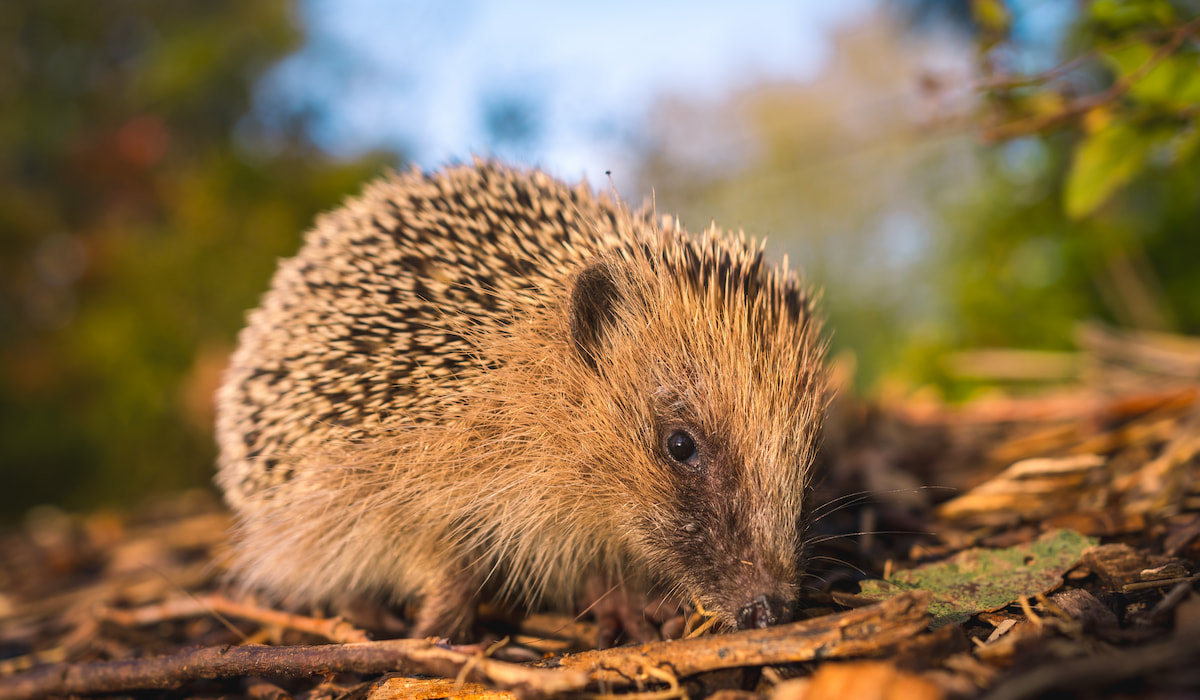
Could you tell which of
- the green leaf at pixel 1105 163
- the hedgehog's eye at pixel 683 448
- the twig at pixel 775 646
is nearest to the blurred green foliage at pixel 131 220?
the hedgehog's eye at pixel 683 448

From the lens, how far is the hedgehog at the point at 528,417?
9.06 ft

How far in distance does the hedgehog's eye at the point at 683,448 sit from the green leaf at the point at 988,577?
77cm

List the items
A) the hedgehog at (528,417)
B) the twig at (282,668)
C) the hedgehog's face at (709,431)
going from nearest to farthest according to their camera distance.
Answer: the twig at (282,668)
the hedgehog's face at (709,431)
the hedgehog at (528,417)

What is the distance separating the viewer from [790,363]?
2.82 metres

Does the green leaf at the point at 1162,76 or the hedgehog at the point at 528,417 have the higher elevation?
the green leaf at the point at 1162,76

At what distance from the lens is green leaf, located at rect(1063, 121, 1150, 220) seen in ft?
10.6

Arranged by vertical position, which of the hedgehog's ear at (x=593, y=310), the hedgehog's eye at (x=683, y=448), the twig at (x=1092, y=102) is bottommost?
the hedgehog's eye at (x=683, y=448)

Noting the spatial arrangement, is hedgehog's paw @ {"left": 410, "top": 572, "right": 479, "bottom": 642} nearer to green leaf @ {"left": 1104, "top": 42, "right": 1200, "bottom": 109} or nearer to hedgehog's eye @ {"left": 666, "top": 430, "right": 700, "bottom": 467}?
hedgehog's eye @ {"left": 666, "top": 430, "right": 700, "bottom": 467}

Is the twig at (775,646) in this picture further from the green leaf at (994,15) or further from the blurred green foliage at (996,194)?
the green leaf at (994,15)

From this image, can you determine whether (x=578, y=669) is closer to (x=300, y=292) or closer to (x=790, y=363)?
(x=790, y=363)

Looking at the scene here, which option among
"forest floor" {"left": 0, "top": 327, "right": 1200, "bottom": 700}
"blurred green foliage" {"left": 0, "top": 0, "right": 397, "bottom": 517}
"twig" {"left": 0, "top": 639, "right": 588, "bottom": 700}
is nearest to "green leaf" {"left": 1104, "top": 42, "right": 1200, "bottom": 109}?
"forest floor" {"left": 0, "top": 327, "right": 1200, "bottom": 700}

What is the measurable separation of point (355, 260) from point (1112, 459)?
395 cm

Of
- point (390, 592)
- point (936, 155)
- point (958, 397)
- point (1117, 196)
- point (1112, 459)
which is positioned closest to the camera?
point (390, 592)

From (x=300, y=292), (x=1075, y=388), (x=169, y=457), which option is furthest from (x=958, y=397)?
(x=169, y=457)
